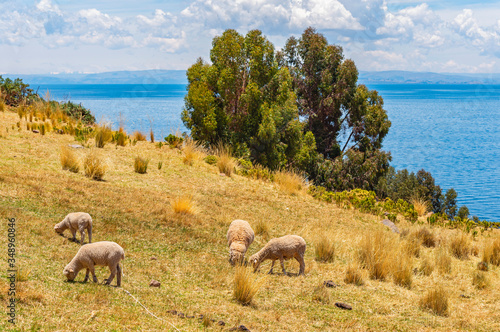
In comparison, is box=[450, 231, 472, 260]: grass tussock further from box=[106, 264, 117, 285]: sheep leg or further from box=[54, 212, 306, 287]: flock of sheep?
box=[106, 264, 117, 285]: sheep leg

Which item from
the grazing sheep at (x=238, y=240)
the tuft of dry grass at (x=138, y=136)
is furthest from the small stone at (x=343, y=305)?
the tuft of dry grass at (x=138, y=136)

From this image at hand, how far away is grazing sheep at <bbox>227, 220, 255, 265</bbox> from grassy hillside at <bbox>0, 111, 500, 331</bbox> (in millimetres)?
248

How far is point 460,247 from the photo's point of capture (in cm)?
1214

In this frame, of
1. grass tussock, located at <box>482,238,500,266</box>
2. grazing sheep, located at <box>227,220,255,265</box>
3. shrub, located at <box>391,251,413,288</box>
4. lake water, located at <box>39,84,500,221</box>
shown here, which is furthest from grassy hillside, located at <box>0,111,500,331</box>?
lake water, located at <box>39,84,500,221</box>

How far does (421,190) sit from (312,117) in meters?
9.01

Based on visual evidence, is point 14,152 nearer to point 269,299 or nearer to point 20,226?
point 20,226

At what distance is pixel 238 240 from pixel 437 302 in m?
3.61

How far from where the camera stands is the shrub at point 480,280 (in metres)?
9.28

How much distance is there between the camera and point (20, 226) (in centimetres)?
800

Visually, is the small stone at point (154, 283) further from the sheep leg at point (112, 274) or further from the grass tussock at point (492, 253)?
the grass tussock at point (492, 253)

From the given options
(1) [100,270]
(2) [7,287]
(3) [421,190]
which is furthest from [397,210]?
(2) [7,287]

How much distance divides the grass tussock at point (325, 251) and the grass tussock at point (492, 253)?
440 centimetres

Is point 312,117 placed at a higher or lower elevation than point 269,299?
higher

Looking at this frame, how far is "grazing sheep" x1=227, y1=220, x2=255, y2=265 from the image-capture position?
27.3ft
